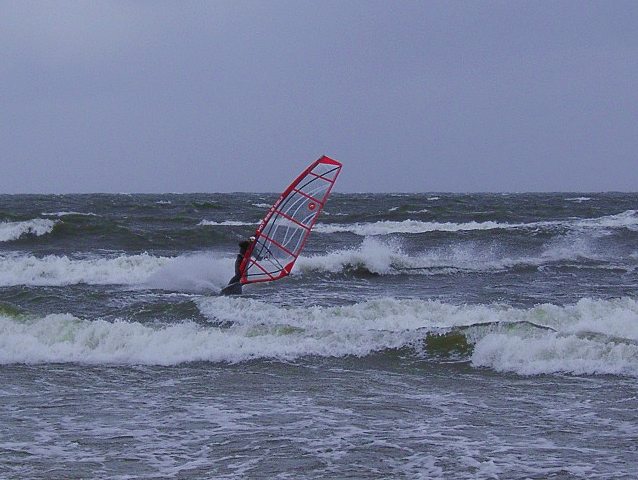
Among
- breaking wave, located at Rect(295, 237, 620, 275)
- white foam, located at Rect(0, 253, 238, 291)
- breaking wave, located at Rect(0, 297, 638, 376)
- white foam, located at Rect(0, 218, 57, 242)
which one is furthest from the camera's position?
white foam, located at Rect(0, 218, 57, 242)

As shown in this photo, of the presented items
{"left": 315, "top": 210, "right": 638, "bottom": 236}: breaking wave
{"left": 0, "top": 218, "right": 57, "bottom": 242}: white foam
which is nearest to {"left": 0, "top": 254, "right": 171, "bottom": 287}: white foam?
{"left": 0, "top": 218, "right": 57, "bottom": 242}: white foam

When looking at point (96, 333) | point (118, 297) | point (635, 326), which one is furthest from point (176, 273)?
point (635, 326)

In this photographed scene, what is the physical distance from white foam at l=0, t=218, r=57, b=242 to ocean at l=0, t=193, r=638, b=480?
7.19m

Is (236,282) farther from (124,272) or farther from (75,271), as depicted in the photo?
(75,271)

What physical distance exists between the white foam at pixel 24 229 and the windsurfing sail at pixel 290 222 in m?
13.3

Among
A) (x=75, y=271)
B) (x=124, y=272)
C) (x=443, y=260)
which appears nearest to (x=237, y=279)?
(x=124, y=272)

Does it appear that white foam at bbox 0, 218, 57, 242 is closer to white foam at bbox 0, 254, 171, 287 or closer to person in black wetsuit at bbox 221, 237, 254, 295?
white foam at bbox 0, 254, 171, 287

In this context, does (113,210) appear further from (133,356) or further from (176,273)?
(133,356)

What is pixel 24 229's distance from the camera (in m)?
25.8

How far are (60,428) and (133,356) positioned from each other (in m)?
3.23

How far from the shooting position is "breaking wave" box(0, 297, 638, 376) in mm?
9398

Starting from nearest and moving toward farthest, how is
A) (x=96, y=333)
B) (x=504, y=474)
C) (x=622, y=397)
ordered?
(x=504, y=474), (x=622, y=397), (x=96, y=333)

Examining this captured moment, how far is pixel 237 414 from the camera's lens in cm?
709

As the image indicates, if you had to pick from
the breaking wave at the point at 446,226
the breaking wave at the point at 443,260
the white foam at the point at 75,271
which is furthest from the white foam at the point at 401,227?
the white foam at the point at 75,271
